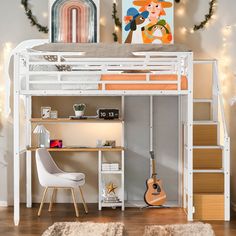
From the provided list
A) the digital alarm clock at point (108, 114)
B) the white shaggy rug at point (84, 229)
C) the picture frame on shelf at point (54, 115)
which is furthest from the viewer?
the picture frame on shelf at point (54, 115)

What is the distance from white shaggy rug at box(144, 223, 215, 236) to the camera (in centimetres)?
549

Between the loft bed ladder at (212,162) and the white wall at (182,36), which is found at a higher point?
the white wall at (182,36)

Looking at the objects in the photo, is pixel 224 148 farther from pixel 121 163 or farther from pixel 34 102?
pixel 34 102

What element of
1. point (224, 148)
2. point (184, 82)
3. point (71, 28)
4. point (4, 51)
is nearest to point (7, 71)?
point (4, 51)

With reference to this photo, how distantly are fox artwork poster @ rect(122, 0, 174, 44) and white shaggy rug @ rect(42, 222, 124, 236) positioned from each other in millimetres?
2499

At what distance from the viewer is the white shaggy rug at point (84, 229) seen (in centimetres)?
544

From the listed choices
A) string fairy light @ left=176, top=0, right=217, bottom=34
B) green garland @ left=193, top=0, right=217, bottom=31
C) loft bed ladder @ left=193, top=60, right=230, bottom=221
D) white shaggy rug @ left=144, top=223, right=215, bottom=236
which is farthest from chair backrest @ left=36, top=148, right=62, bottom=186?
green garland @ left=193, top=0, right=217, bottom=31

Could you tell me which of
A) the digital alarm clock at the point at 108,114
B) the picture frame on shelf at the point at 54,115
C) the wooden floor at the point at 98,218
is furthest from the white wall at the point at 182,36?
the digital alarm clock at the point at 108,114

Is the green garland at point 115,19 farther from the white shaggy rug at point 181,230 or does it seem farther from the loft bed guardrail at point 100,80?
the white shaggy rug at point 181,230

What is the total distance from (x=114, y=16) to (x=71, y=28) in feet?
1.82

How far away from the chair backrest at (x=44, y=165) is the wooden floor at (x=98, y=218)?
0.43 meters

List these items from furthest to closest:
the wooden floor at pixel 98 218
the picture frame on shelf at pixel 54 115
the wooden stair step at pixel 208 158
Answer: the picture frame on shelf at pixel 54 115 < the wooden stair step at pixel 208 158 < the wooden floor at pixel 98 218

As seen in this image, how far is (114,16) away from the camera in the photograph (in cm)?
736

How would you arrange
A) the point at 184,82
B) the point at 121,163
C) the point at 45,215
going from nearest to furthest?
the point at 184,82 < the point at 45,215 < the point at 121,163
